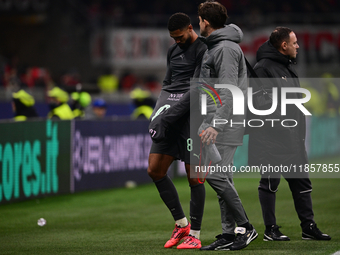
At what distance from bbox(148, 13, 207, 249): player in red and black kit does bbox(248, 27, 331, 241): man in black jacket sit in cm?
70

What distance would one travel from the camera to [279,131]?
587cm

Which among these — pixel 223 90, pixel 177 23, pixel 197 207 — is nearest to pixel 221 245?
pixel 197 207

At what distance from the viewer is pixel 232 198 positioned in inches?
205

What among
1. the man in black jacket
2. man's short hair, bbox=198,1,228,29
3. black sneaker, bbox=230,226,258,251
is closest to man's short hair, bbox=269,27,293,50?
the man in black jacket

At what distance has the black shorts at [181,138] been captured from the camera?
555cm

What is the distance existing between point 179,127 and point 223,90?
0.81 metres

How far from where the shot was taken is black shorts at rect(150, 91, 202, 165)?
555 centimetres

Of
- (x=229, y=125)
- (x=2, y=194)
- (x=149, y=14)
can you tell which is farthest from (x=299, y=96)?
(x=149, y=14)

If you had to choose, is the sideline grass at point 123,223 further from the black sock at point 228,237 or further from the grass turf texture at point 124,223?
the black sock at point 228,237

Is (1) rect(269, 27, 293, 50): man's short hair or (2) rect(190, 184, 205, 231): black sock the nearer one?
(2) rect(190, 184, 205, 231): black sock

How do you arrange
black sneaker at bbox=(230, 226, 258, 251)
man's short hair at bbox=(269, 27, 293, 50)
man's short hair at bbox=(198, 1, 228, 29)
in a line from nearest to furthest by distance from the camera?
man's short hair at bbox=(198, 1, 228, 29) → black sneaker at bbox=(230, 226, 258, 251) → man's short hair at bbox=(269, 27, 293, 50)

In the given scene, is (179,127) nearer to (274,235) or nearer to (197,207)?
(197,207)

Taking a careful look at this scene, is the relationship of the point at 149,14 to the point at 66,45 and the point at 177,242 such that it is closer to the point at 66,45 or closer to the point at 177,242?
the point at 66,45

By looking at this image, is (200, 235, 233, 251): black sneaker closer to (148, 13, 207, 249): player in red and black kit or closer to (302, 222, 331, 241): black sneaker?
(148, 13, 207, 249): player in red and black kit
